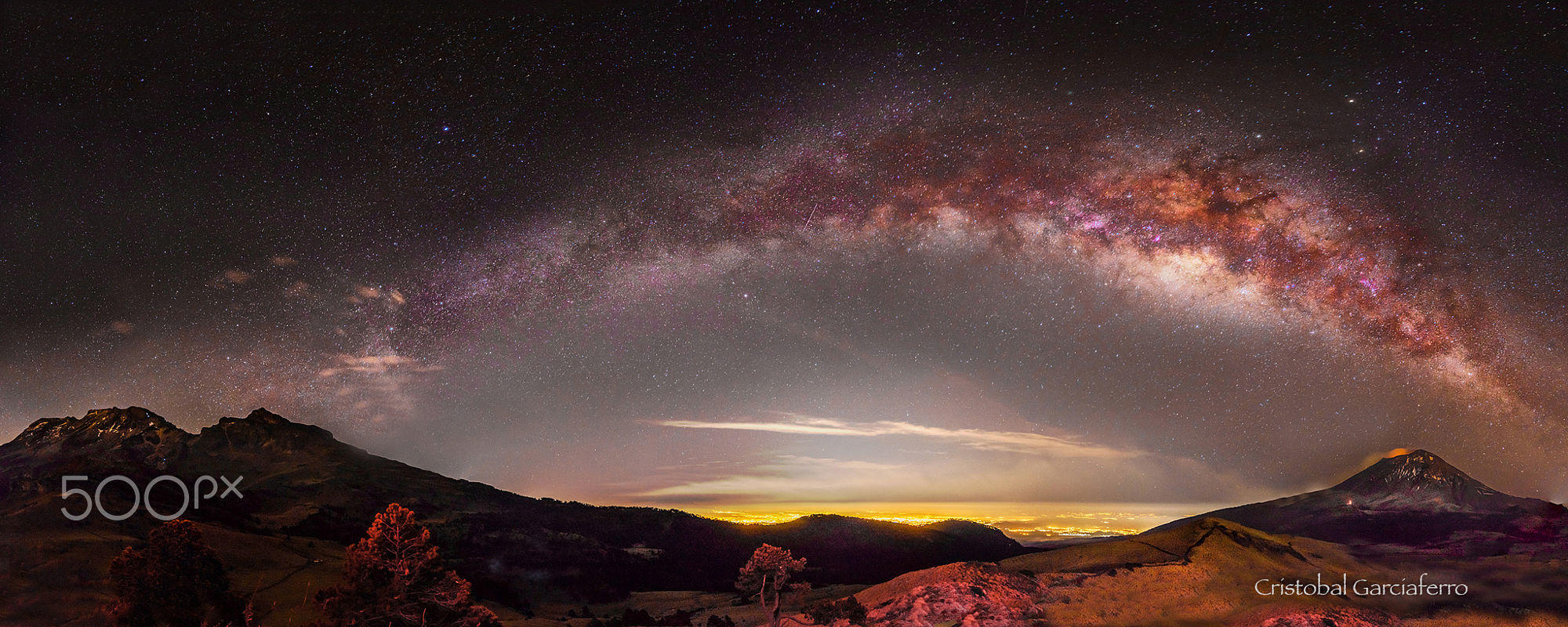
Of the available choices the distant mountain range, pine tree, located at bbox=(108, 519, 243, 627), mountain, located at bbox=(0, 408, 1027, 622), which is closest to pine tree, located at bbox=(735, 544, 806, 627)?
the distant mountain range

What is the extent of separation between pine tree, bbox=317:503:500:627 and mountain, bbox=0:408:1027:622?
204 ft

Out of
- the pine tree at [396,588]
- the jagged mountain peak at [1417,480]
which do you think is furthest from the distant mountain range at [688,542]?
the pine tree at [396,588]

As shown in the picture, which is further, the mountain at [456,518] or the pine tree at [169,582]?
the mountain at [456,518]

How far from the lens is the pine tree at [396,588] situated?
31891 millimetres

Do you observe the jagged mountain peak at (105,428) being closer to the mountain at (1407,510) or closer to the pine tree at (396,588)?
the pine tree at (396,588)

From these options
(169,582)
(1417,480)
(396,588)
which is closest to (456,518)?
(169,582)

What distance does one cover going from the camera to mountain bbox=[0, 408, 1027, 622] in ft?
353

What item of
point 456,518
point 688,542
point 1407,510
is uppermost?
point 1407,510

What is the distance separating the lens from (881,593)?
2596 inches

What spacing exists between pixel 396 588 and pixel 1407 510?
187 metres

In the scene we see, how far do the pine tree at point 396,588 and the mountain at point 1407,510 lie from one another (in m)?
123

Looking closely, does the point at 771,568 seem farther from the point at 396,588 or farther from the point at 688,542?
the point at 688,542

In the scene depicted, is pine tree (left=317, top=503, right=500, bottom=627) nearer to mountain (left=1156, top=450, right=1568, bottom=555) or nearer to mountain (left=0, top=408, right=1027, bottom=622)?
mountain (left=0, top=408, right=1027, bottom=622)

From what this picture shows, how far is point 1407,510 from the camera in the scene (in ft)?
447
